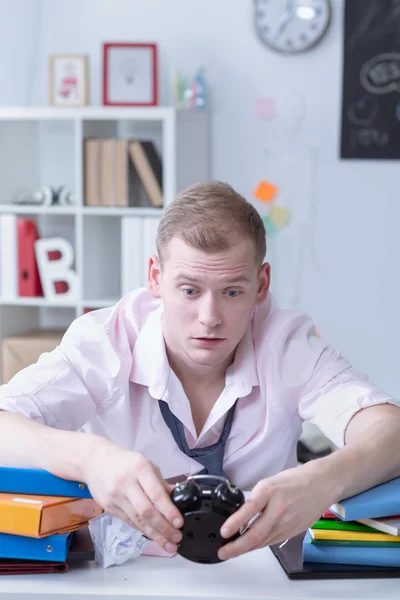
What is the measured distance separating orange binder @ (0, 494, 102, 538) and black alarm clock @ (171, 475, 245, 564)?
0.17 meters

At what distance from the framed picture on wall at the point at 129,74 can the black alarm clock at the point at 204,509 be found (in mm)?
2891

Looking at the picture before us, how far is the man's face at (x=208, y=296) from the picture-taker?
52.2 inches

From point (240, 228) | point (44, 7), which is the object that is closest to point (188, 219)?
point (240, 228)

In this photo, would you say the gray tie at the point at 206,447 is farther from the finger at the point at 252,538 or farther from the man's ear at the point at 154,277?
the finger at the point at 252,538

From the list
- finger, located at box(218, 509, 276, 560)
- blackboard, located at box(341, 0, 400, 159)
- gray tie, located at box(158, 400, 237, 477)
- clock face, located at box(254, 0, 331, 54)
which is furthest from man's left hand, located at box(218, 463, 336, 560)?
clock face, located at box(254, 0, 331, 54)

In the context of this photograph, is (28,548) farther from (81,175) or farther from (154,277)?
(81,175)

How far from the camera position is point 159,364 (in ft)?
4.85

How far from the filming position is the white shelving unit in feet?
11.8

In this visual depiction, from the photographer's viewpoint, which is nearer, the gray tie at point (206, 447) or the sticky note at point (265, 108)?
the gray tie at point (206, 447)

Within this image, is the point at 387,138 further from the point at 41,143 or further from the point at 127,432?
the point at 127,432

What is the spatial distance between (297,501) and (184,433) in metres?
0.48

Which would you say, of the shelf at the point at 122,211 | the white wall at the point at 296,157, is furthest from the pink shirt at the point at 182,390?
the white wall at the point at 296,157

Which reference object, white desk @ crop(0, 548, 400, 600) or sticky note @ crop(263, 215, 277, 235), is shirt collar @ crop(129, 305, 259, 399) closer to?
white desk @ crop(0, 548, 400, 600)

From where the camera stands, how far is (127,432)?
4.99ft
